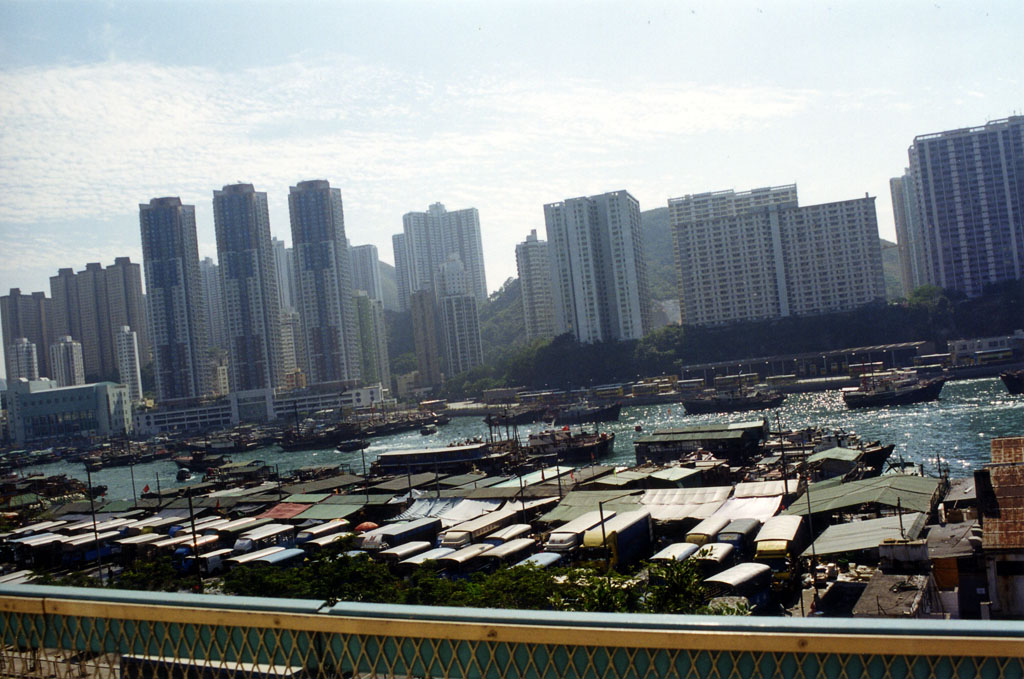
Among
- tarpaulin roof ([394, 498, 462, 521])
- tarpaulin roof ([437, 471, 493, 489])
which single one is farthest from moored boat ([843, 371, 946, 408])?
tarpaulin roof ([394, 498, 462, 521])

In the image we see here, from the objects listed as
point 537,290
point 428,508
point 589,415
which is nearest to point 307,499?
point 428,508

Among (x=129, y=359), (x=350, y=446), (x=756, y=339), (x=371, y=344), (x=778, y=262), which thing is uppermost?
(x=778, y=262)

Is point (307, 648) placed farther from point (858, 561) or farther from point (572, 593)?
point (858, 561)

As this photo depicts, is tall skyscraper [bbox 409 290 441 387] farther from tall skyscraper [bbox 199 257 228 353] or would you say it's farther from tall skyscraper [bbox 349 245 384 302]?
tall skyscraper [bbox 349 245 384 302]

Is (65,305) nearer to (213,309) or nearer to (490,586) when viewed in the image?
(213,309)

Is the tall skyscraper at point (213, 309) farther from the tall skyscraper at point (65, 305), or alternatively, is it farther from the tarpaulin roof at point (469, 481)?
the tarpaulin roof at point (469, 481)

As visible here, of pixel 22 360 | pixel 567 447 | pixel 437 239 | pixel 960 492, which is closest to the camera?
pixel 960 492

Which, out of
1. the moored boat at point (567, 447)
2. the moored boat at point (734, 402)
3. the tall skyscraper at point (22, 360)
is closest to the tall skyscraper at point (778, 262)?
the moored boat at point (734, 402)
